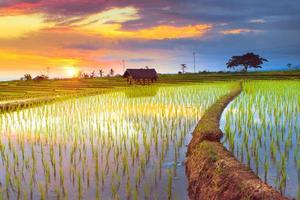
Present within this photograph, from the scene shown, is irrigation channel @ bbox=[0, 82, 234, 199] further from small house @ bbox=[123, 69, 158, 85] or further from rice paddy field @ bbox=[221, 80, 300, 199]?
small house @ bbox=[123, 69, 158, 85]

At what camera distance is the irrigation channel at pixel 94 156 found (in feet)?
17.9

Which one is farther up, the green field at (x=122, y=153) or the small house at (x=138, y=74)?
the small house at (x=138, y=74)

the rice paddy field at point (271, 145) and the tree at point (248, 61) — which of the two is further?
the tree at point (248, 61)

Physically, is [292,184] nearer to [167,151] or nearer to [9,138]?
[167,151]

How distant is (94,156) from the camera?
743cm

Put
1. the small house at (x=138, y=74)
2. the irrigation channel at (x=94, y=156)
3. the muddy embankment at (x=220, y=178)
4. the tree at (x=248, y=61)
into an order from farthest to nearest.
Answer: the tree at (x=248, y=61) < the small house at (x=138, y=74) < the irrigation channel at (x=94, y=156) < the muddy embankment at (x=220, y=178)

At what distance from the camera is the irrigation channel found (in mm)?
5469

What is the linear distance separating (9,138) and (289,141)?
602 cm

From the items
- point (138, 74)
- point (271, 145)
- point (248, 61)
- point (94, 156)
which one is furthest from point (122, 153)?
point (248, 61)

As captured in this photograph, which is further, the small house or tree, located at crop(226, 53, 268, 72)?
tree, located at crop(226, 53, 268, 72)

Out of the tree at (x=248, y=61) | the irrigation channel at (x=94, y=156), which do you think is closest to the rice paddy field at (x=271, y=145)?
the irrigation channel at (x=94, y=156)

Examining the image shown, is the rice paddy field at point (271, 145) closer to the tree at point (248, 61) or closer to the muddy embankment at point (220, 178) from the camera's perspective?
the muddy embankment at point (220, 178)

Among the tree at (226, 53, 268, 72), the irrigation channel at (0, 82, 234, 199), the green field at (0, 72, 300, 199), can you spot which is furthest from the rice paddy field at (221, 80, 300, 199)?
the tree at (226, 53, 268, 72)

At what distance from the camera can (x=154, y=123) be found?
449 inches
